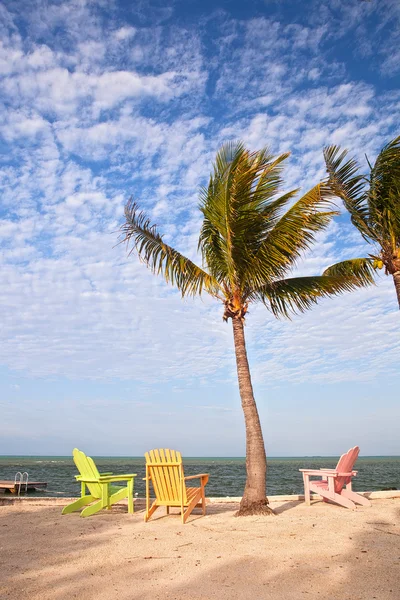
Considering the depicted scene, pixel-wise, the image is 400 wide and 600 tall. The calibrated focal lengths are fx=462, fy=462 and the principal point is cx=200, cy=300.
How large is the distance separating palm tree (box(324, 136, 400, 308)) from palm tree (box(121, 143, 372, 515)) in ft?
1.83

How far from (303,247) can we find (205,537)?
5077 mm

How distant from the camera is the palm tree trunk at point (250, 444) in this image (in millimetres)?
7070

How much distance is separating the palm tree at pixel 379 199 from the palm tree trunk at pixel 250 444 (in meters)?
2.76

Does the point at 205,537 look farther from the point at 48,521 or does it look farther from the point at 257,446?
the point at 48,521

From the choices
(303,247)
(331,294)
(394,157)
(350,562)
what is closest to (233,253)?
(303,247)

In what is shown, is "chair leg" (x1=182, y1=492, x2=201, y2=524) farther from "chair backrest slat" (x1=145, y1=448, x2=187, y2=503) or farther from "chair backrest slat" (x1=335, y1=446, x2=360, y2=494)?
"chair backrest slat" (x1=335, y1=446, x2=360, y2=494)

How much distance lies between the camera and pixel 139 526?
6.36 meters

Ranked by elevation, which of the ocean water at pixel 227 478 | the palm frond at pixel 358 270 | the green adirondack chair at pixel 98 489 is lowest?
the ocean water at pixel 227 478

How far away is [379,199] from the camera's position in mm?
8156

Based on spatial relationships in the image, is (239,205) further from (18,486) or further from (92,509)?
(18,486)

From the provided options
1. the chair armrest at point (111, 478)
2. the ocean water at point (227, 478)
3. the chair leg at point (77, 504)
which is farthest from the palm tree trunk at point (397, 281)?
the ocean water at point (227, 478)

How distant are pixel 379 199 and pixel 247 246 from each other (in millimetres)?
2485

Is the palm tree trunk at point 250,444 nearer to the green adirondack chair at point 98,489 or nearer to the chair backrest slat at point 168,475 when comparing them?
the chair backrest slat at point 168,475

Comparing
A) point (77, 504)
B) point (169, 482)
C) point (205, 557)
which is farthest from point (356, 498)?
point (77, 504)
